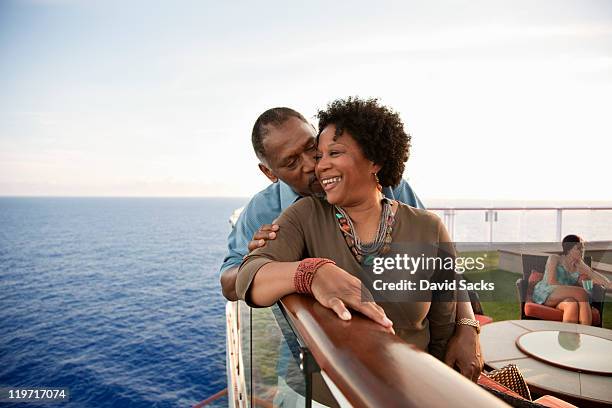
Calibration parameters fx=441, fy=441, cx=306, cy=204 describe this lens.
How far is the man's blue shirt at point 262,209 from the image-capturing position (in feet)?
7.95

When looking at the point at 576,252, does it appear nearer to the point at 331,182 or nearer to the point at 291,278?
the point at 331,182

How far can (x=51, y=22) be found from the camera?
353 feet

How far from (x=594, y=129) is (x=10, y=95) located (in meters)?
131

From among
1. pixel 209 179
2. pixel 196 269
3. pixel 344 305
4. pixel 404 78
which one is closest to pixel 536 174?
pixel 404 78

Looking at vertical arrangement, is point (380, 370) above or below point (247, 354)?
above

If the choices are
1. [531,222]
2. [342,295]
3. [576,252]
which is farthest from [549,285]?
[342,295]

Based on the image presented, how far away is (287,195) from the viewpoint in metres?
2.65

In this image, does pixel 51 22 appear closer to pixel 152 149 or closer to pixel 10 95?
pixel 10 95

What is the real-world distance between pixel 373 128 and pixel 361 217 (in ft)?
1.22

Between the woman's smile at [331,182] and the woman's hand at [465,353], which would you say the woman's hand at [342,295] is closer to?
the woman's smile at [331,182]

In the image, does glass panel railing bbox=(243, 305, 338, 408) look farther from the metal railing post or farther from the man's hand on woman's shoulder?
the metal railing post

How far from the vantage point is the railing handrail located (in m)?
0.51

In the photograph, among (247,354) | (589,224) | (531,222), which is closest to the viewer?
(247,354)

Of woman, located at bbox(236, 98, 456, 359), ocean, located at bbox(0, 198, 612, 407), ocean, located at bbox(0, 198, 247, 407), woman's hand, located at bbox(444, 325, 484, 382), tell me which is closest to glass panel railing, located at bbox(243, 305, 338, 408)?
woman, located at bbox(236, 98, 456, 359)
